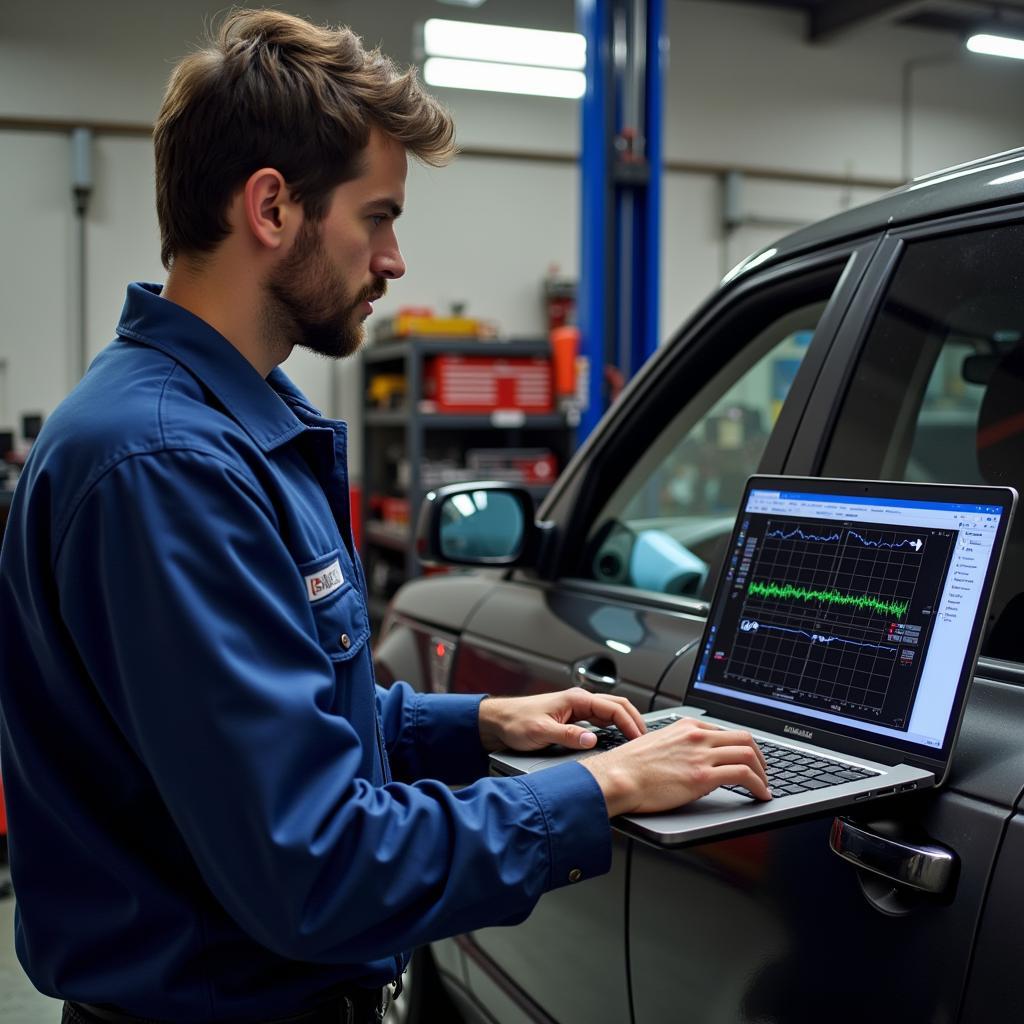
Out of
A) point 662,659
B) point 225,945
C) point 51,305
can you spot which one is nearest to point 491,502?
point 662,659

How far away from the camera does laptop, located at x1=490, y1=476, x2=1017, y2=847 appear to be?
116 centimetres

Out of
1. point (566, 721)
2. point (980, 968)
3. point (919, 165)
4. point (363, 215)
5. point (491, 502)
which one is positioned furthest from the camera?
point (919, 165)

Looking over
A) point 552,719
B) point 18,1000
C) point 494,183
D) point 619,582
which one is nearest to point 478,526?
point 619,582

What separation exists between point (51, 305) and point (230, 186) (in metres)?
7.66

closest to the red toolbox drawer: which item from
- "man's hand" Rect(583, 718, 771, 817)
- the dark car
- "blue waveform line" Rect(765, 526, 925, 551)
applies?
the dark car

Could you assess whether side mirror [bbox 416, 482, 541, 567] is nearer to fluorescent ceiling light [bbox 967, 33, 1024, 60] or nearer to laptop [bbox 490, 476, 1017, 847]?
laptop [bbox 490, 476, 1017, 847]

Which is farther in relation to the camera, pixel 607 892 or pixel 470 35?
pixel 470 35

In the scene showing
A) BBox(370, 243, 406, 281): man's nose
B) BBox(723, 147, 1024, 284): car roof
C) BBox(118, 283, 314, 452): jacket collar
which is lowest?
BBox(118, 283, 314, 452): jacket collar

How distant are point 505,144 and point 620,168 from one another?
351 cm

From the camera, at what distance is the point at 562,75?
781 centimetres

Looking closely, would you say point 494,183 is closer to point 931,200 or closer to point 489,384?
point 489,384

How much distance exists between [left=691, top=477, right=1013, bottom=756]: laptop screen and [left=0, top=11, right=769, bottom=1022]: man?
0.17m

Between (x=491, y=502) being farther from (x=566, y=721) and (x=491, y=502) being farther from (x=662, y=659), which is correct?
(x=566, y=721)

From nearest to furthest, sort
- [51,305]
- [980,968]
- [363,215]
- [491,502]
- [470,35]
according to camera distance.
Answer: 1. [980,968]
2. [363,215]
3. [491,502]
4. [470,35]
5. [51,305]
